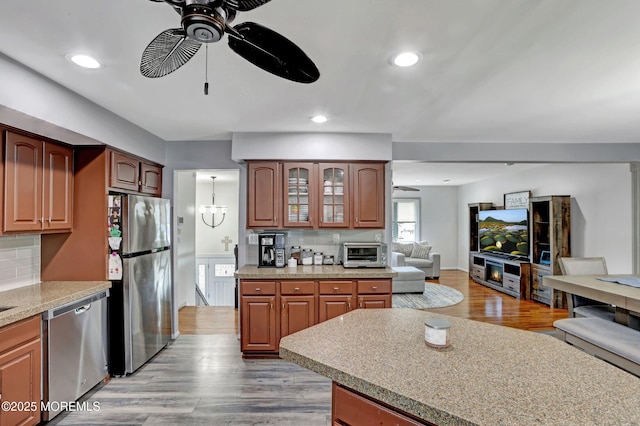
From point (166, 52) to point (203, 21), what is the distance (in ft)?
1.12

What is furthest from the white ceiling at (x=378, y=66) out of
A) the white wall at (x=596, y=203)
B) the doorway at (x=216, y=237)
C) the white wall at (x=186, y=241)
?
the doorway at (x=216, y=237)

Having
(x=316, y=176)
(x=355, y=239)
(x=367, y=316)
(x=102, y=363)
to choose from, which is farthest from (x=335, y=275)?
(x=102, y=363)

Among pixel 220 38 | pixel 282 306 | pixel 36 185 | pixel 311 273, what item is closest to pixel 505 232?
pixel 311 273

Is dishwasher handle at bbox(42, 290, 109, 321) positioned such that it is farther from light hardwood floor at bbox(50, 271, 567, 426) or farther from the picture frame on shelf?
the picture frame on shelf

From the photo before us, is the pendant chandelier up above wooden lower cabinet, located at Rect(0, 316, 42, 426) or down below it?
above

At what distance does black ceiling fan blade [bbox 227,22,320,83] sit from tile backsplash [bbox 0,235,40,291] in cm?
268

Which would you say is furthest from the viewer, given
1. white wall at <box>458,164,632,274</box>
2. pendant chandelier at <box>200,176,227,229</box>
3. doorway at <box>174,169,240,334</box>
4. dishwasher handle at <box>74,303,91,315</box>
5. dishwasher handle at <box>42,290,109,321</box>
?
pendant chandelier at <box>200,176,227,229</box>

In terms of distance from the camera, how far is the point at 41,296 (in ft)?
7.63

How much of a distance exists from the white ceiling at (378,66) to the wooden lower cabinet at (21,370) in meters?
1.67

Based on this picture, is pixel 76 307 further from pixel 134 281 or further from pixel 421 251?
pixel 421 251

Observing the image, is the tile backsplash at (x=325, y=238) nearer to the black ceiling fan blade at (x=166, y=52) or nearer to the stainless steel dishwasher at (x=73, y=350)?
the stainless steel dishwasher at (x=73, y=350)

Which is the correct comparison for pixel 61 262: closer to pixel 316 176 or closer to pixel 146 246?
pixel 146 246

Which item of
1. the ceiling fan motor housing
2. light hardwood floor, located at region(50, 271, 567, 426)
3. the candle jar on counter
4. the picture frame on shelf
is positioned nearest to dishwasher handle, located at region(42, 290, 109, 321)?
light hardwood floor, located at region(50, 271, 567, 426)

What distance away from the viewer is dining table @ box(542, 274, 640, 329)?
2.65 meters
